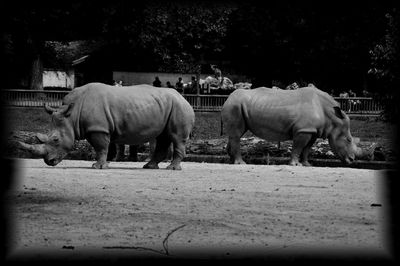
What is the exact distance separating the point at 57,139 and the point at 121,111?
1169mm

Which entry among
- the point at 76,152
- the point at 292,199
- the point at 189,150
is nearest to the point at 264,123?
the point at 189,150

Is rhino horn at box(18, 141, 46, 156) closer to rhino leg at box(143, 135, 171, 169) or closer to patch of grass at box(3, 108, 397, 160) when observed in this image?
rhino leg at box(143, 135, 171, 169)

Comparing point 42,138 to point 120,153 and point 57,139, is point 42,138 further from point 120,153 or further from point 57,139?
point 120,153

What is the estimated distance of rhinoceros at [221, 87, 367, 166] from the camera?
21.2 m

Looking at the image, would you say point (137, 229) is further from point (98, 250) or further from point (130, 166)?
point (130, 166)

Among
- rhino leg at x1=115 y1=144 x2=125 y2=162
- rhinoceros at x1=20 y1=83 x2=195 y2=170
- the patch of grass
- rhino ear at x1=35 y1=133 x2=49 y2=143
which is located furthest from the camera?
the patch of grass

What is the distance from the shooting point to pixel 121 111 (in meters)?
17.9

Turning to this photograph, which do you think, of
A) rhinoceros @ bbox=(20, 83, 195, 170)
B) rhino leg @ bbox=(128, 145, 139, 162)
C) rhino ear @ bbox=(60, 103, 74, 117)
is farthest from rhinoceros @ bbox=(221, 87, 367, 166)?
rhino ear @ bbox=(60, 103, 74, 117)

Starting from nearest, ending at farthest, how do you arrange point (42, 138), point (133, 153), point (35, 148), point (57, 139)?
point (35, 148), point (42, 138), point (57, 139), point (133, 153)

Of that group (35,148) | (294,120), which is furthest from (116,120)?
(294,120)

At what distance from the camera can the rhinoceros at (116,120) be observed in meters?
17.7

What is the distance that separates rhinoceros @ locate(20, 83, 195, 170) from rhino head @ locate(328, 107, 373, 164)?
3988 mm

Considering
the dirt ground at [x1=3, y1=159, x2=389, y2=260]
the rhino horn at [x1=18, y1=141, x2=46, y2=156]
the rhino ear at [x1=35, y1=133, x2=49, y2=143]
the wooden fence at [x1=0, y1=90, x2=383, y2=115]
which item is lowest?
the dirt ground at [x1=3, y1=159, x2=389, y2=260]

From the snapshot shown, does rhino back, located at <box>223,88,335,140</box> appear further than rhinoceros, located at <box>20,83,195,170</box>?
Yes
